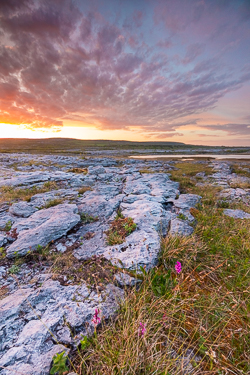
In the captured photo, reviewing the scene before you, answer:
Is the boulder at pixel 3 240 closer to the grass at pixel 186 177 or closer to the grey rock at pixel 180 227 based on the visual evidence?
the grey rock at pixel 180 227

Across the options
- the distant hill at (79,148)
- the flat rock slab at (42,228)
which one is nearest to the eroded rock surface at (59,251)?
the flat rock slab at (42,228)

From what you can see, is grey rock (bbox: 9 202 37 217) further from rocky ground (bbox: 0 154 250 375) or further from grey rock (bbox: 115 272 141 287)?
grey rock (bbox: 115 272 141 287)

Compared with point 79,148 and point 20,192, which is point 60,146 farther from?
point 20,192

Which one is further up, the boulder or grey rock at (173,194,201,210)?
grey rock at (173,194,201,210)

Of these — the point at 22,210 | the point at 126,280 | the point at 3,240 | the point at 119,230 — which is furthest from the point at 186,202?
the point at 22,210

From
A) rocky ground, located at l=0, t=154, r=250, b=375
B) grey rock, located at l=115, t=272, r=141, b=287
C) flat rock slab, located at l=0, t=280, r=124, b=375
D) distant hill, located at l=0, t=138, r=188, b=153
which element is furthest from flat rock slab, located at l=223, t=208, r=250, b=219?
distant hill, located at l=0, t=138, r=188, b=153

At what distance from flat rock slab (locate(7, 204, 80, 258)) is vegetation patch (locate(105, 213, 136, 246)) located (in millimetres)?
1393

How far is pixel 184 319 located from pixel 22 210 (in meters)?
6.96

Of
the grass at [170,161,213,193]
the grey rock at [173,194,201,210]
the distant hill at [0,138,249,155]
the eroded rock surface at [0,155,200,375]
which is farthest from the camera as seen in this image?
the distant hill at [0,138,249,155]

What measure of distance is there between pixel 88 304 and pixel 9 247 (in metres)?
3.18

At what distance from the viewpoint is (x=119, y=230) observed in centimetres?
506

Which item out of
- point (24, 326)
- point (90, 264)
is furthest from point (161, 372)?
point (90, 264)

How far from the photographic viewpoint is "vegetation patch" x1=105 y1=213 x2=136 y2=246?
178 inches

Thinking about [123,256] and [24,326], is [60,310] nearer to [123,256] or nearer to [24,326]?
[24,326]
